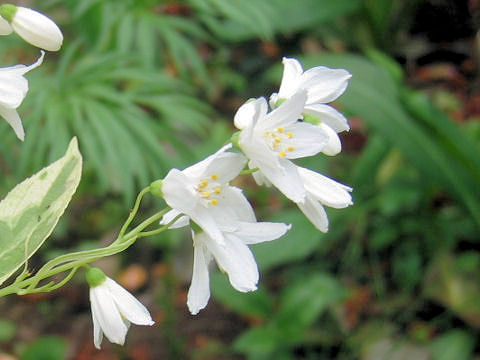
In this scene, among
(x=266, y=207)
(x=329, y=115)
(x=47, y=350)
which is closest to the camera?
(x=329, y=115)

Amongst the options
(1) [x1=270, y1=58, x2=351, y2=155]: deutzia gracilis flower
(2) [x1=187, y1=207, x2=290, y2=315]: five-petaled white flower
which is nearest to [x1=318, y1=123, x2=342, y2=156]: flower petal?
(1) [x1=270, y1=58, x2=351, y2=155]: deutzia gracilis flower

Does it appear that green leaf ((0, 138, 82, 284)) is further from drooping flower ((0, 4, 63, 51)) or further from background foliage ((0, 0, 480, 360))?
background foliage ((0, 0, 480, 360))

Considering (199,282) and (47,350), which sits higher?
(199,282)

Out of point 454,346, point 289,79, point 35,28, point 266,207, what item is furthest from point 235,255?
point 266,207

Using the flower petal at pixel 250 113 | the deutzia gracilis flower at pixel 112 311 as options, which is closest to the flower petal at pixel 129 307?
the deutzia gracilis flower at pixel 112 311

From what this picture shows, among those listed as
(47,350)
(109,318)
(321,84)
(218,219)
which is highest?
(321,84)

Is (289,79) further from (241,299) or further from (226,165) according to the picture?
(241,299)

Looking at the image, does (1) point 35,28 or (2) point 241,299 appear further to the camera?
(2) point 241,299
